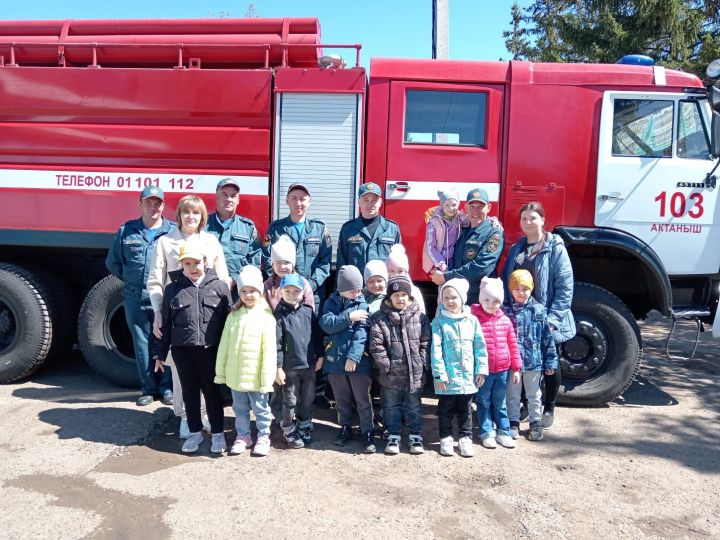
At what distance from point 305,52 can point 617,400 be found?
4.01m

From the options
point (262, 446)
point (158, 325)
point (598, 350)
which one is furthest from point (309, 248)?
point (598, 350)

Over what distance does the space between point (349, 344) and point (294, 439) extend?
76 cm

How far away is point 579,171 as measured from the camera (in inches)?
183

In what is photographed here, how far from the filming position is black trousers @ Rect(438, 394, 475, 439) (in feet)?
12.8

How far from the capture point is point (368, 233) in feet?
14.1

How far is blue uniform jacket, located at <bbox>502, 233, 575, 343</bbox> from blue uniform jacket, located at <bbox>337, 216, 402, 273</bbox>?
1.06 m

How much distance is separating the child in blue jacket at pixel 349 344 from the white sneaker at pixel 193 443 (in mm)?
930

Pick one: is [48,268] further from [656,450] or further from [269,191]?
[656,450]

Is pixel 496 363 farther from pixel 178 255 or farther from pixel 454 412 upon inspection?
pixel 178 255

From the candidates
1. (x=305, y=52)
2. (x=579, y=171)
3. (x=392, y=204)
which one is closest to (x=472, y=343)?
(x=392, y=204)

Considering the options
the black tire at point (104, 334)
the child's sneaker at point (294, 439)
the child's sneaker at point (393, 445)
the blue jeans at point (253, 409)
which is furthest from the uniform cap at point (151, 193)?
the child's sneaker at point (393, 445)

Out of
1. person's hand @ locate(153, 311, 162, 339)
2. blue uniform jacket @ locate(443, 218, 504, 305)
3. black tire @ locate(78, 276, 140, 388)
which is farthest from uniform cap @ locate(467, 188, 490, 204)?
black tire @ locate(78, 276, 140, 388)

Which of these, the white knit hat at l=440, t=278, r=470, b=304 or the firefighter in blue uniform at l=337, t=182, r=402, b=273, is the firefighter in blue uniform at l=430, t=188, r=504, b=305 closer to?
the white knit hat at l=440, t=278, r=470, b=304

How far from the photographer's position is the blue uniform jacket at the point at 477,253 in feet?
13.8
